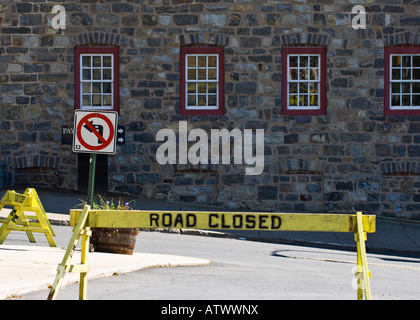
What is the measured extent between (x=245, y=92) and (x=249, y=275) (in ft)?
35.2

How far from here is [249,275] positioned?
11320mm

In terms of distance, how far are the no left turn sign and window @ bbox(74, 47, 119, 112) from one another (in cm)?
927

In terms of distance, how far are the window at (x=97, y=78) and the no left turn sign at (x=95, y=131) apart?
9.27 m

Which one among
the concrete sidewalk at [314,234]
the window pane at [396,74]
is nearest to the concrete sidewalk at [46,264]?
the concrete sidewalk at [314,234]

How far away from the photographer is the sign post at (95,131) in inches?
491

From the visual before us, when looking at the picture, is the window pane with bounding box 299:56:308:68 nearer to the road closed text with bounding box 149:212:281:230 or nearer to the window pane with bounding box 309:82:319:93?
the window pane with bounding box 309:82:319:93

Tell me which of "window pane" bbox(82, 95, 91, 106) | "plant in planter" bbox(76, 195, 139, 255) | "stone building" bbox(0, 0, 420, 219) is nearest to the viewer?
"plant in planter" bbox(76, 195, 139, 255)

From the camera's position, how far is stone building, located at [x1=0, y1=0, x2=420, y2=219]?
21.4 m

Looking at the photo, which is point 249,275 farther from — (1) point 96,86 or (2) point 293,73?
(1) point 96,86

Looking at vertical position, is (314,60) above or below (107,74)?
above
